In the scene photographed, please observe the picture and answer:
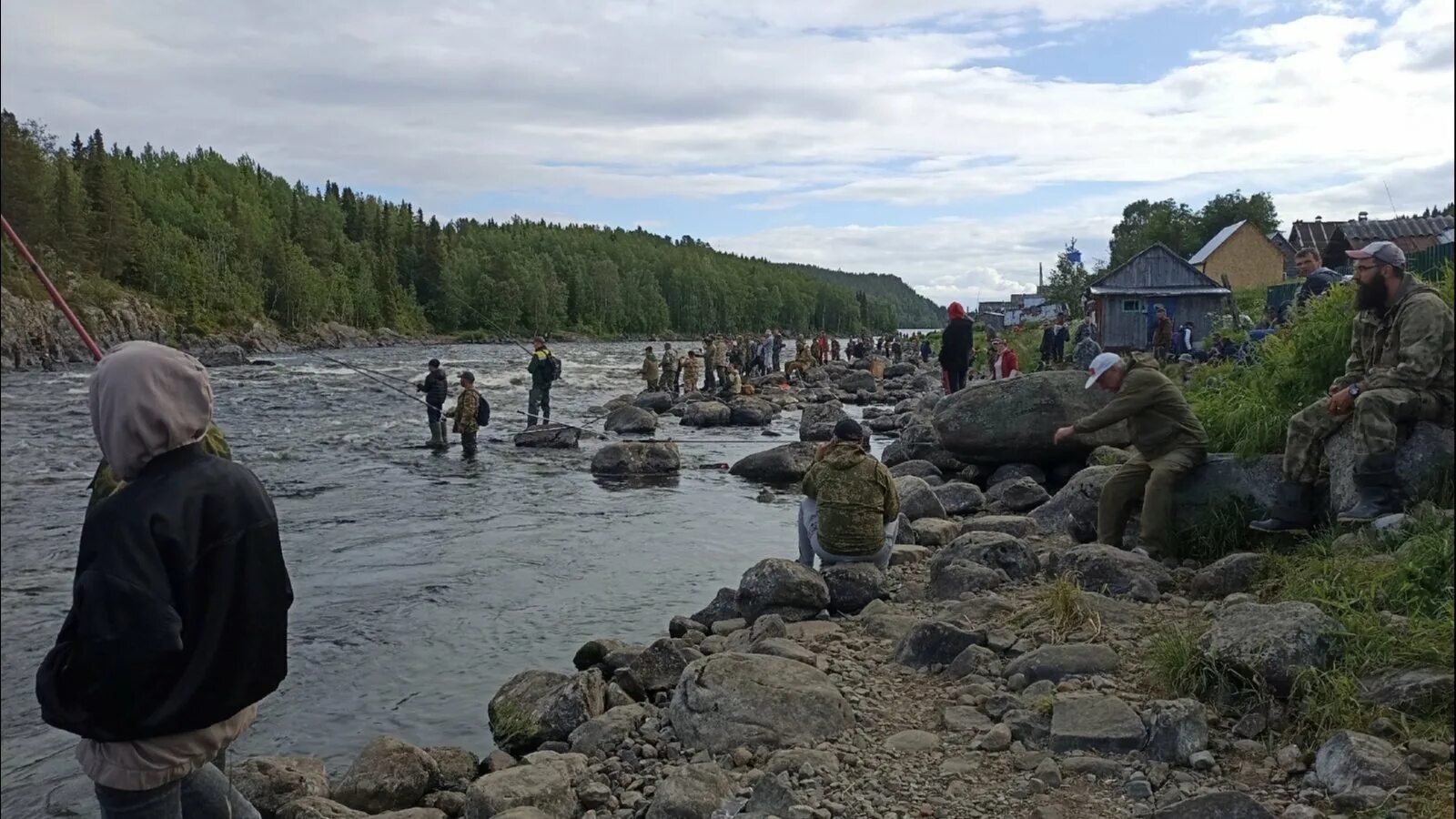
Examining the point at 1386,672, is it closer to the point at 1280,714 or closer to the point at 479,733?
the point at 1280,714

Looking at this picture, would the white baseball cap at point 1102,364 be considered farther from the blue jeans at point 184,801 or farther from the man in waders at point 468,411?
the man in waders at point 468,411

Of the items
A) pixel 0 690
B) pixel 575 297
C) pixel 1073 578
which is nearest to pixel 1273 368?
pixel 1073 578

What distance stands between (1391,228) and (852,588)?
189ft

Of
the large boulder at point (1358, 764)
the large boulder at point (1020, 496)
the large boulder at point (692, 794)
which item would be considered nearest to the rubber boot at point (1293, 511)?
the large boulder at point (1358, 764)

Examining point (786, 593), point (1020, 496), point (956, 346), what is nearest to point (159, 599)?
point (786, 593)

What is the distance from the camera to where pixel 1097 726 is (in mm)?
4680

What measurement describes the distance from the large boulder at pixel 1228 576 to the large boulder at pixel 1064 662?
4.48 ft

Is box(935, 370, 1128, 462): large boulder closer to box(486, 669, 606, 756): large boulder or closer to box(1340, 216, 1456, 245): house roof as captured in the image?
box(486, 669, 606, 756): large boulder

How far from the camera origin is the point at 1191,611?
6.30 meters

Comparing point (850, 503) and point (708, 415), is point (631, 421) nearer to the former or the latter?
point (708, 415)

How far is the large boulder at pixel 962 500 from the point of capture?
12.4 meters

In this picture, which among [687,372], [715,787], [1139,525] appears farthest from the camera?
[687,372]

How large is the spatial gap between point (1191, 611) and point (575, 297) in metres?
132

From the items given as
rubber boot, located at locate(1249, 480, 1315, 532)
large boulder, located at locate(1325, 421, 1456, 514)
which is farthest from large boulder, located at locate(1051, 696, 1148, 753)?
rubber boot, located at locate(1249, 480, 1315, 532)
